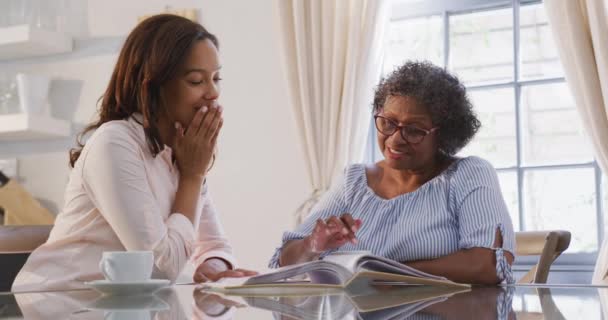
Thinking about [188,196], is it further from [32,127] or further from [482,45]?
[32,127]

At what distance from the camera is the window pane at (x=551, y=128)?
3.50m

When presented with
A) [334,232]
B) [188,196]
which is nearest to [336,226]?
[334,232]

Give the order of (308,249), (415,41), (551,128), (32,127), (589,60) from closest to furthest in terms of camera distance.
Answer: (308,249)
(589,60)
(551,128)
(415,41)
(32,127)

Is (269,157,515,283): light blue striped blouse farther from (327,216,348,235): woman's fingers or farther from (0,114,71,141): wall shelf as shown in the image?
(0,114,71,141): wall shelf

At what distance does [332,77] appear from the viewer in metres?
3.71

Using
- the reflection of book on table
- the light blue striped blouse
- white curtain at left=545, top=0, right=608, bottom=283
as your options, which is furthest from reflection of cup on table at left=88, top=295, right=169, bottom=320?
white curtain at left=545, top=0, right=608, bottom=283

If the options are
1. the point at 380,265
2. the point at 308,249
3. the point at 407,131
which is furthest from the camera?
the point at 407,131

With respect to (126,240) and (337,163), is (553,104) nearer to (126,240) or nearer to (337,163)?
(337,163)

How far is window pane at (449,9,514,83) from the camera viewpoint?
12.1 ft

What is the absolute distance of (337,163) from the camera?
3.65 metres

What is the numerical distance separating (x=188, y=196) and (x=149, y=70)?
313 mm

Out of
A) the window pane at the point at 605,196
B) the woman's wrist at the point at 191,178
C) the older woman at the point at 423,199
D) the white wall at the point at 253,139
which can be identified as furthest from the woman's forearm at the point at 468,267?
the white wall at the point at 253,139

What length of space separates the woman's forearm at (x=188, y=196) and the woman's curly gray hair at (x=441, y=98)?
1.97 feet

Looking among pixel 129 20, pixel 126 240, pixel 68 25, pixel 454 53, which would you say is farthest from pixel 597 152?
pixel 68 25
